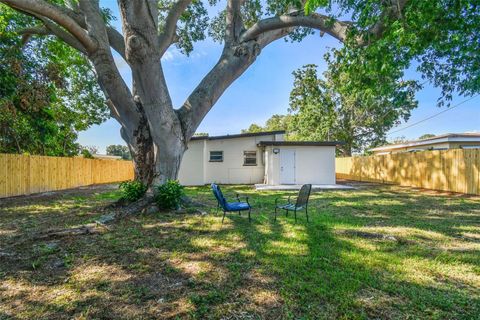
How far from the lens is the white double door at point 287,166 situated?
15578 millimetres

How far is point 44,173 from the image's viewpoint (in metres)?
13.1

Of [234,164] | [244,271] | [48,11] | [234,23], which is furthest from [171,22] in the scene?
[234,164]

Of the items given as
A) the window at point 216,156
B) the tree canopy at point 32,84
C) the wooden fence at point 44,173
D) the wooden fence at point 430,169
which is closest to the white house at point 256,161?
the window at point 216,156

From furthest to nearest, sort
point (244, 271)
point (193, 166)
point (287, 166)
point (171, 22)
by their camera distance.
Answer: point (193, 166) < point (287, 166) < point (171, 22) < point (244, 271)

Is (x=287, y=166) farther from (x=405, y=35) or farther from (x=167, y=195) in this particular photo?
(x=405, y=35)

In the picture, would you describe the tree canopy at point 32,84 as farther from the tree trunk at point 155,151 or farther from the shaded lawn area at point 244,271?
the shaded lawn area at point 244,271

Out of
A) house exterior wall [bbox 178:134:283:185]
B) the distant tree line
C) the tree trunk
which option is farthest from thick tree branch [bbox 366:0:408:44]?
the distant tree line

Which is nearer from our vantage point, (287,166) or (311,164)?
(287,166)

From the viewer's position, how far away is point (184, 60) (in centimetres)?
1223

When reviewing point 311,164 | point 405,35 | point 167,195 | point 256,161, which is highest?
point 405,35

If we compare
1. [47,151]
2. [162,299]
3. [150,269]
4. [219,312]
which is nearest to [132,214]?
[150,269]

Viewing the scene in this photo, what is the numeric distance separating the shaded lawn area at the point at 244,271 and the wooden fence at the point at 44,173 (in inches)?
292

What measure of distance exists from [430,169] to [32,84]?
17996 mm

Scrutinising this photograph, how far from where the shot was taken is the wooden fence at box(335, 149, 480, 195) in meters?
10.7
